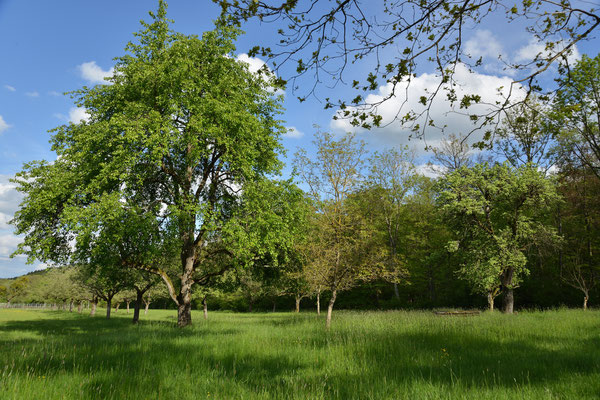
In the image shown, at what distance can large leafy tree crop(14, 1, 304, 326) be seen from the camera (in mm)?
13195

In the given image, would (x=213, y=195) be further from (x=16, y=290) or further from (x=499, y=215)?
(x=16, y=290)

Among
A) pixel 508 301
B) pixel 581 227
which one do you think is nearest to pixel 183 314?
pixel 508 301

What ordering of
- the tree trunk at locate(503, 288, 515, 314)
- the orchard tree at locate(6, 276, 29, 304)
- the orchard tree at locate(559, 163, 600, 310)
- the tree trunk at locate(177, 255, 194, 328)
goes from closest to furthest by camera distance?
the tree trunk at locate(177, 255, 194, 328)
the tree trunk at locate(503, 288, 515, 314)
the orchard tree at locate(559, 163, 600, 310)
the orchard tree at locate(6, 276, 29, 304)

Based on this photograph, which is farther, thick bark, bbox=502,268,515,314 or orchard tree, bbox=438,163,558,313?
thick bark, bbox=502,268,515,314

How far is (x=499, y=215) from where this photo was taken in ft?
78.9

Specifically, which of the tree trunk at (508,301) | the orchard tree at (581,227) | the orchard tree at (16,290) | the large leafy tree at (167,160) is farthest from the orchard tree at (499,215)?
the orchard tree at (16,290)

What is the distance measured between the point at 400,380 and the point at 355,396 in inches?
55.3

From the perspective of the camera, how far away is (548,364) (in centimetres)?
683

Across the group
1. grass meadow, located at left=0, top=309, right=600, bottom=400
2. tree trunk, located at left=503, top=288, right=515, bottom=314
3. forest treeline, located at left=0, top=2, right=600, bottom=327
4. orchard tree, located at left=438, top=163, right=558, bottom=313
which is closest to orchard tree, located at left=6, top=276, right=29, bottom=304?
forest treeline, located at left=0, top=2, right=600, bottom=327

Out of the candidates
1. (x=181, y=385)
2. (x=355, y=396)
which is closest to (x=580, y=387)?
(x=355, y=396)

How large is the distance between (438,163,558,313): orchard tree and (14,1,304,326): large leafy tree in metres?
13.8

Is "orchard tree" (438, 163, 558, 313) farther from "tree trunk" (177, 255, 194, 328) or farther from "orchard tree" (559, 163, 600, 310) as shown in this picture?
"tree trunk" (177, 255, 194, 328)

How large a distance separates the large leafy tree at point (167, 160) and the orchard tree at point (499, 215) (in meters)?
13.8

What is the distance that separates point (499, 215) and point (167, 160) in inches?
961
